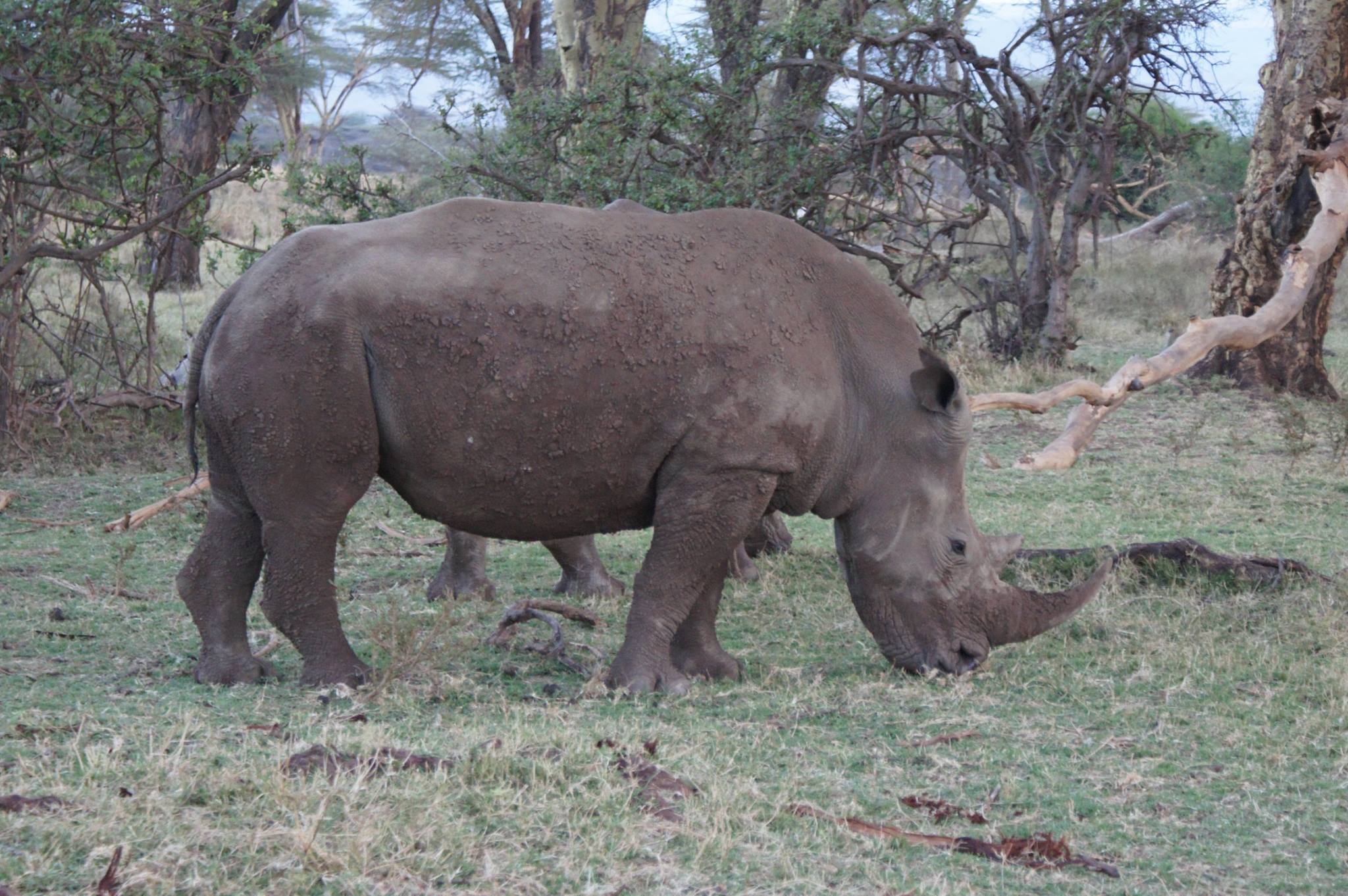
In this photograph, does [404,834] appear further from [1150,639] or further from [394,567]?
[394,567]

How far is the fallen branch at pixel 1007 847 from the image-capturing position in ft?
12.6

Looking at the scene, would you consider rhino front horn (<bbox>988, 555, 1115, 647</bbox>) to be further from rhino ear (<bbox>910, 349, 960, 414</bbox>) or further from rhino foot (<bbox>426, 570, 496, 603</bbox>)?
rhino foot (<bbox>426, 570, 496, 603</bbox>)

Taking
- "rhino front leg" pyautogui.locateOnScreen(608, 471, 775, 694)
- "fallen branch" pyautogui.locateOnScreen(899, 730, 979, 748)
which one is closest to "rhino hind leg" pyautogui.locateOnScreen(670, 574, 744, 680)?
"rhino front leg" pyautogui.locateOnScreen(608, 471, 775, 694)

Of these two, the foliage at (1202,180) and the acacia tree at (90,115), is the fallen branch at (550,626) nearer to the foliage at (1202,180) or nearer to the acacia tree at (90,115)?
the acacia tree at (90,115)

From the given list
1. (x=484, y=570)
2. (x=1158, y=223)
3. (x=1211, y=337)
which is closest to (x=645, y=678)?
(x=484, y=570)

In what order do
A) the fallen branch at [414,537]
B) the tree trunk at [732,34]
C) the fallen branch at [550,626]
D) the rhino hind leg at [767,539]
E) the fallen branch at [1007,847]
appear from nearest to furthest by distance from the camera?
1. the fallen branch at [1007,847]
2. the fallen branch at [550,626]
3. the rhino hind leg at [767,539]
4. the fallen branch at [414,537]
5. the tree trunk at [732,34]

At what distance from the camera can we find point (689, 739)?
4.80m

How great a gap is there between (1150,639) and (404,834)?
394cm

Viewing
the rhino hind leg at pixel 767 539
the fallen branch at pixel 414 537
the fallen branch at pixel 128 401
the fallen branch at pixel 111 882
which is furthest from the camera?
the fallen branch at pixel 128 401

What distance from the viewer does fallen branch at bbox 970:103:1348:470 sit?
656cm

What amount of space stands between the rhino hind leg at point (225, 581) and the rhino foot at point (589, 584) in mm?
2209

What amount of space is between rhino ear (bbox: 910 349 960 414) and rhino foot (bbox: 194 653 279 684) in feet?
9.28

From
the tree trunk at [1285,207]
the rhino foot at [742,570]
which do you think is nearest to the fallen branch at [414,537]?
the rhino foot at [742,570]

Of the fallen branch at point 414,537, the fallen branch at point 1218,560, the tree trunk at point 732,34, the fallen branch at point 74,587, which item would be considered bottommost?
the fallen branch at point 414,537
